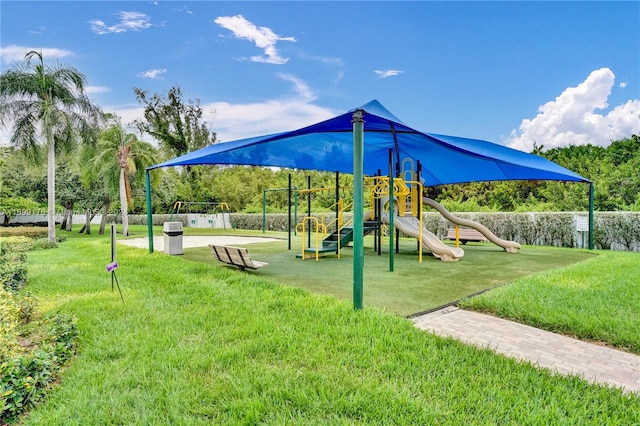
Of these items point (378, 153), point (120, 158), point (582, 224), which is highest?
point (120, 158)

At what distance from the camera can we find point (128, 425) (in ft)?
6.61

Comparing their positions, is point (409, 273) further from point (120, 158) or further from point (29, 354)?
point (120, 158)

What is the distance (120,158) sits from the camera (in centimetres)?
1897

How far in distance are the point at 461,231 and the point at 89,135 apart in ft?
49.7

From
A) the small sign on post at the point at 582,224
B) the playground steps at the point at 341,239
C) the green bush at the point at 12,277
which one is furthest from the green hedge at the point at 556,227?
the green bush at the point at 12,277

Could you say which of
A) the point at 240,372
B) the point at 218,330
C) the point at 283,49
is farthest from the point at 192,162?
the point at 283,49

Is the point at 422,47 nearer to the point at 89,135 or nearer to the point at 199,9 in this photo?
the point at 199,9


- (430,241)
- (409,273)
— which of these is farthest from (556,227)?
(409,273)

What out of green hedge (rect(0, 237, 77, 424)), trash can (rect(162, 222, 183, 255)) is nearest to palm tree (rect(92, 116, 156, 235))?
trash can (rect(162, 222, 183, 255))

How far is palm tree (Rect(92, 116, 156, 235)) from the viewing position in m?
18.6

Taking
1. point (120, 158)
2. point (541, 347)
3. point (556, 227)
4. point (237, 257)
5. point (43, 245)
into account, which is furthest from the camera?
point (120, 158)

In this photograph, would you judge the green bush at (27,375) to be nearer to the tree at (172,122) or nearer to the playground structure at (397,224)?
the playground structure at (397,224)

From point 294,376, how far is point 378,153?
30.6ft

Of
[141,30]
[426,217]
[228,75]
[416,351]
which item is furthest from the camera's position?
[228,75]
